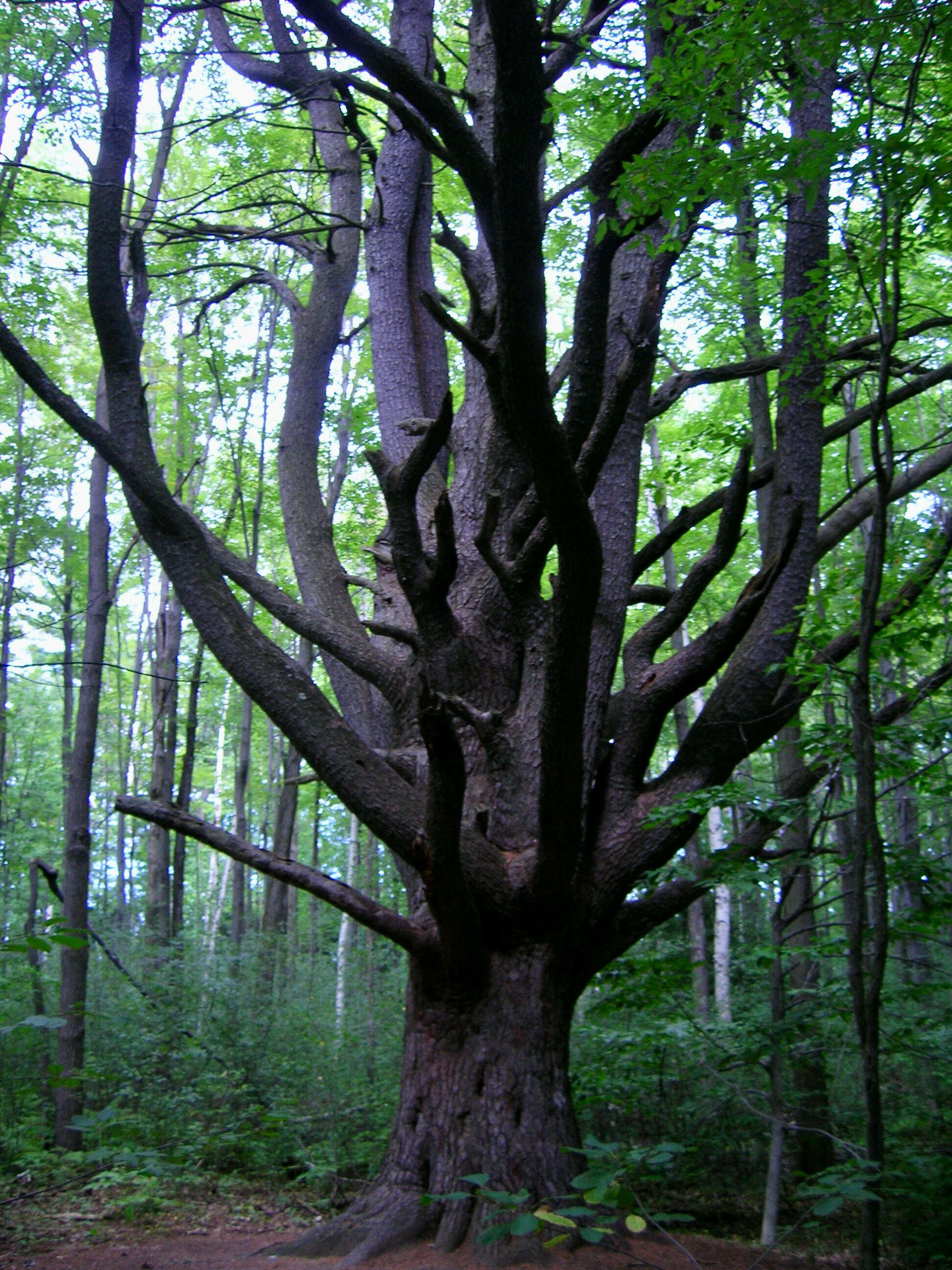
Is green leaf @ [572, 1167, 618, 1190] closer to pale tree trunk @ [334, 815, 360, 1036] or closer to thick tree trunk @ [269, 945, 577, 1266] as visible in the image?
thick tree trunk @ [269, 945, 577, 1266]

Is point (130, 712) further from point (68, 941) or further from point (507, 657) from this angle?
point (68, 941)

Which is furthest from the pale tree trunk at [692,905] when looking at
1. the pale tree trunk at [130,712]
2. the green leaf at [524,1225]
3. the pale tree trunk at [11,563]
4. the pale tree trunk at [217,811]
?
the pale tree trunk at [217,811]

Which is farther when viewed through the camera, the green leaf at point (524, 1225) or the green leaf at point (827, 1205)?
the green leaf at point (827, 1205)

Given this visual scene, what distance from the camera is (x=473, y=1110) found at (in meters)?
4.05

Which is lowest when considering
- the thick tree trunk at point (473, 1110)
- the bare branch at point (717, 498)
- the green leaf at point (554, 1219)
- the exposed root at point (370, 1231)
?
the exposed root at point (370, 1231)

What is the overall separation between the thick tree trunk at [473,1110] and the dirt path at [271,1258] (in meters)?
0.12

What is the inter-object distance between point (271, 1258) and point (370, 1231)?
1.69ft

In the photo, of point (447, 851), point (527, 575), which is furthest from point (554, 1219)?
point (527, 575)

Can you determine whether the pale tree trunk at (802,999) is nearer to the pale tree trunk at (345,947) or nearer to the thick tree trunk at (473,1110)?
the thick tree trunk at (473,1110)

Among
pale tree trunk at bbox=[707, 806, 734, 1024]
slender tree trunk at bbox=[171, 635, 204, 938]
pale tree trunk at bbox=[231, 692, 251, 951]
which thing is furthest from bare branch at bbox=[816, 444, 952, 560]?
pale tree trunk at bbox=[231, 692, 251, 951]

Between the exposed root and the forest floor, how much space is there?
0.06 metres

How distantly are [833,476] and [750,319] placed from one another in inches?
301

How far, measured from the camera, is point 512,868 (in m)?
4.27

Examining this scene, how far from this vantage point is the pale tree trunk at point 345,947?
35.0 feet
